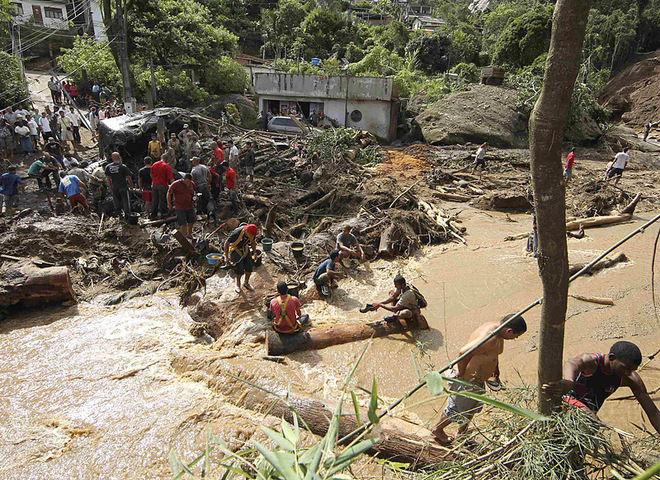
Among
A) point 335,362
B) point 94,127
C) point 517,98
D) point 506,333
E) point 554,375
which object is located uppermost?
point 517,98

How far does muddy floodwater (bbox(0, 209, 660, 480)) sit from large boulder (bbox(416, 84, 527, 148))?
13.1 metres

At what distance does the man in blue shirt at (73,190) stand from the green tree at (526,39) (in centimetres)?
2875

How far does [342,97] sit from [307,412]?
20971 millimetres

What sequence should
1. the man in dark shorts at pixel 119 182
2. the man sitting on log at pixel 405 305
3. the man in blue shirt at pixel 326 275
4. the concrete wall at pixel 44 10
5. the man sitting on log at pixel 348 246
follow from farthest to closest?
the concrete wall at pixel 44 10
the man in dark shorts at pixel 119 182
the man sitting on log at pixel 348 246
the man in blue shirt at pixel 326 275
the man sitting on log at pixel 405 305

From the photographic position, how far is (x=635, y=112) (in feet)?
101

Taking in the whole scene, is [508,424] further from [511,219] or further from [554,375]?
[511,219]

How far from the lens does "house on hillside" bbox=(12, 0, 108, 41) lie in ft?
104

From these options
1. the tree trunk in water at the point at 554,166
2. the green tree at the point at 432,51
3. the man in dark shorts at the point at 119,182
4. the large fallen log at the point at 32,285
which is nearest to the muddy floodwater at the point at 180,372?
the large fallen log at the point at 32,285

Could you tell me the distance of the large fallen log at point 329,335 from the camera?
5910 mm

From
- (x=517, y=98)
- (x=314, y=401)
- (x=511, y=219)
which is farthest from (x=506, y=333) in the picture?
(x=517, y=98)

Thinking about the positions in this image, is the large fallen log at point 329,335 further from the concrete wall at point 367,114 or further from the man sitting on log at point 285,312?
the concrete wall at point 367,114

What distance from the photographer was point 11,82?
18.7 meters

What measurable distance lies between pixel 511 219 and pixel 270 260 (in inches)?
292

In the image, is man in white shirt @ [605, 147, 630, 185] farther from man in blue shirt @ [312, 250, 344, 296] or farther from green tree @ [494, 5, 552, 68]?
green tree @ [494, 5, 552, 68]
